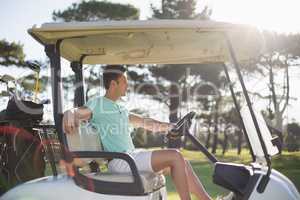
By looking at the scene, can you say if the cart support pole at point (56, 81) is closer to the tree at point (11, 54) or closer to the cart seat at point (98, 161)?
the cart seat at point (98, 161)

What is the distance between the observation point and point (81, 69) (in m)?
4.61

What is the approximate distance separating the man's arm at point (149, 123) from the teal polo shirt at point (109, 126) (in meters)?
0.68

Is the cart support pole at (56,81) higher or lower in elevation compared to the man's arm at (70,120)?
higher

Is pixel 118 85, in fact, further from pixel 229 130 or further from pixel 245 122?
pixel 229 130

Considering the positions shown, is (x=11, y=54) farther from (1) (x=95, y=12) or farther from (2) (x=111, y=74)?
(2) (x=111, y=74)

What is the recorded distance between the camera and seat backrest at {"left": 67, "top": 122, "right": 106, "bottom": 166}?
3551 mm

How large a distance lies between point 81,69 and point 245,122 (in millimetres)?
1567

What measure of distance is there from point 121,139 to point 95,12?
27.3 meters

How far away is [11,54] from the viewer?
25094 millimetres

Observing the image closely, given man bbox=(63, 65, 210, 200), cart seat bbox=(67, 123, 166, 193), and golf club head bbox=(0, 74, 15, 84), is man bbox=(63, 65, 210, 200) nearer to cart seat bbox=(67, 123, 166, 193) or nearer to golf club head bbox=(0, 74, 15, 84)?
cart seat bbox=(67, 123, 166, 193)

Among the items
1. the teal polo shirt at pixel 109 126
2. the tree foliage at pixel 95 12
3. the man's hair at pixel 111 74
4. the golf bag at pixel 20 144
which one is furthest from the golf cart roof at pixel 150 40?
the tree foliage at pixel 95 12

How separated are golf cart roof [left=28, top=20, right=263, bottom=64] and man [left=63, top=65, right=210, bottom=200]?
37cm

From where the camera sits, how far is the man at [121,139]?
141 inches

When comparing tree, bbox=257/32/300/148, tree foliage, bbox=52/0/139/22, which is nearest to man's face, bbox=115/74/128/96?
tree, bbox=257/32/300/148
